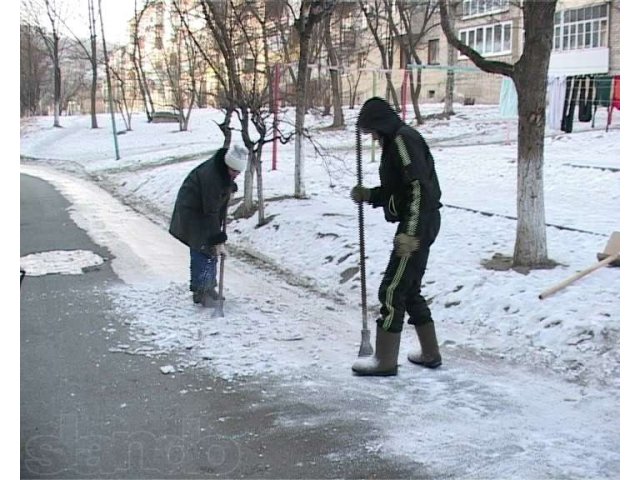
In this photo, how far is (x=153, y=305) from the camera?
5.68 m

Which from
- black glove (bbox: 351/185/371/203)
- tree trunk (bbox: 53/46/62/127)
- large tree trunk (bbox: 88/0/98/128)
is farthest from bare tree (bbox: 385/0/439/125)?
black glove (bbox: 351/185/371/203)

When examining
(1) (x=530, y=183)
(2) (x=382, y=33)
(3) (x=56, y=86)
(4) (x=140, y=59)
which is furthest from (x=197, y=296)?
(2) (x=382, y=33)

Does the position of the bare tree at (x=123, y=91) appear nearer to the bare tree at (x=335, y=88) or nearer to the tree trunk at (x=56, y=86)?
the tree trunk at (x=56, y=86)

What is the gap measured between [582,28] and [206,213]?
21.0 metres

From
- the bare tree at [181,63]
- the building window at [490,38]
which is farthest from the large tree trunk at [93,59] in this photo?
the building window at [490,38]

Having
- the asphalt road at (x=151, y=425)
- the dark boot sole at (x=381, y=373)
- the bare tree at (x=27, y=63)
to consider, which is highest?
the bare tree at (x=27, y=63)

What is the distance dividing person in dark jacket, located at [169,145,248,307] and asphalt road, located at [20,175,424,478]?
0.88 m

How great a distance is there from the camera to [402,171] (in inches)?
155

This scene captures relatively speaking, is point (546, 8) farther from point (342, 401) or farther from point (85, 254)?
point (85, 254)

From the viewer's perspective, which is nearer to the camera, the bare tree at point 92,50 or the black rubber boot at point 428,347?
the black rubber boot at point 428,347

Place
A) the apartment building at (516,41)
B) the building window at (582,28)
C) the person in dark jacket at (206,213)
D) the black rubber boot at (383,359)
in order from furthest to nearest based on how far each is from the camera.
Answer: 1. the building window at (582,28)
2. the apartment building at (516,41)
3. the person in dark jacket at (206,213)
4. the black rubber boot at (383,359)

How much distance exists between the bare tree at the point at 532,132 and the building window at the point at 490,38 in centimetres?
1959

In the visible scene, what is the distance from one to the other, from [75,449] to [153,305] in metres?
2.38

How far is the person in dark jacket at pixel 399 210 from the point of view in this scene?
391cm
